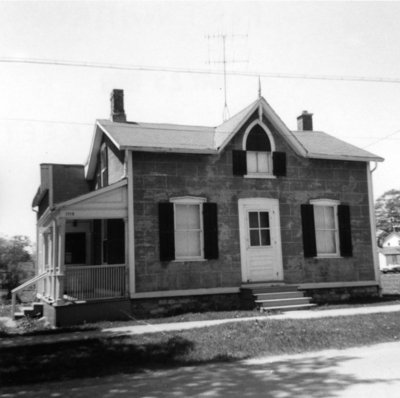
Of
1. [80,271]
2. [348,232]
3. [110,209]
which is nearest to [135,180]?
[110,209]

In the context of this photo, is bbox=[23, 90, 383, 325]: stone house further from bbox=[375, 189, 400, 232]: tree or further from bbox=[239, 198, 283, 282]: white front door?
bbox=[375, 189, 400, 232]: tree

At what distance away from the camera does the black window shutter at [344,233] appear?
16875mm

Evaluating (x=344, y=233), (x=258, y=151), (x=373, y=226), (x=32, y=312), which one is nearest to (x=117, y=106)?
(x=258, y=151)

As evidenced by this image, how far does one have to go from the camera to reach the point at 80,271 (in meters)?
14.2

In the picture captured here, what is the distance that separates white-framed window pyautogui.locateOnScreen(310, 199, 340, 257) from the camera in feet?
55.2

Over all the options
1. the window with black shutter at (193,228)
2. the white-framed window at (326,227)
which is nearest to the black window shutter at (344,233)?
the white-framed window at (326,227)

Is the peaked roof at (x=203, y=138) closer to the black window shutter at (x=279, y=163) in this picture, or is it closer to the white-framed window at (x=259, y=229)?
the black window shutter at (x=279, y=163)

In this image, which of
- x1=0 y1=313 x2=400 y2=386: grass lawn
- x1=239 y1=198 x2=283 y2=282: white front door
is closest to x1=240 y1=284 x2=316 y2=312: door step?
x1=239 y1=198 x2=283 y2=282: white front door

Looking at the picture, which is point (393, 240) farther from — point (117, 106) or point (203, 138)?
point (203, 138)

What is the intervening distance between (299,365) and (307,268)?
8938mm

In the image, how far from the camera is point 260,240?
16.1 metres

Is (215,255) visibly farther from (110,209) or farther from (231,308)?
(110,209)

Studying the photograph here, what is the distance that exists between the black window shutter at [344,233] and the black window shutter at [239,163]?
3.78 m

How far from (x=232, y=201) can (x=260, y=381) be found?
943 cm
